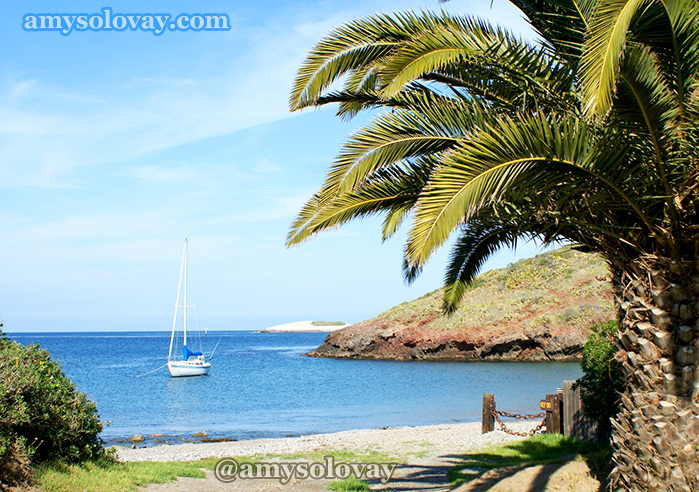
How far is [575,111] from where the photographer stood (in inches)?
234

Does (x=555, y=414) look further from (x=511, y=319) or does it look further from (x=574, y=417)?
(x=511, y=319)

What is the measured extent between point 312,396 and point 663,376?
30172 mm

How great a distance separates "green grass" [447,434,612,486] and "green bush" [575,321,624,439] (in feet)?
2.01

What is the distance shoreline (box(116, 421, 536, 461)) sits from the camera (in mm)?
13430

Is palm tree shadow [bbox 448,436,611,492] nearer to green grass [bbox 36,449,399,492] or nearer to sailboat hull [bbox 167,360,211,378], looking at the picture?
green grass [bbox 36,449,399,492]

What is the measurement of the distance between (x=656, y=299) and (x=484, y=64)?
10.1ft

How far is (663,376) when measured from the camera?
215 inches

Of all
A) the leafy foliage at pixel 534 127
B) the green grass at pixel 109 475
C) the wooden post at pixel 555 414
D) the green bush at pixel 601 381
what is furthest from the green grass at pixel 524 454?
the leafy foliage at pixel 534 127

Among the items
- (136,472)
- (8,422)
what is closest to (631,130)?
(8,422)

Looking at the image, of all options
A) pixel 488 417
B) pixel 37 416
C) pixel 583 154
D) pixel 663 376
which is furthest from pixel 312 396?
pixel 583 154

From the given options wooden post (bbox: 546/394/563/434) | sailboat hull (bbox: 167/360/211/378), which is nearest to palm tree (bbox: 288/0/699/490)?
wooden post (bbox: 546/394/563/434)

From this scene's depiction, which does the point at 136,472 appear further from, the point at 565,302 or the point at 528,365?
the point at 565,302

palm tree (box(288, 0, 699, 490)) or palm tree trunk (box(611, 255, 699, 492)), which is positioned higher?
palm tree (box(288, 0, 699, 490))

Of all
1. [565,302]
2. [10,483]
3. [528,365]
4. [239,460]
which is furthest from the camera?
[565,302]
